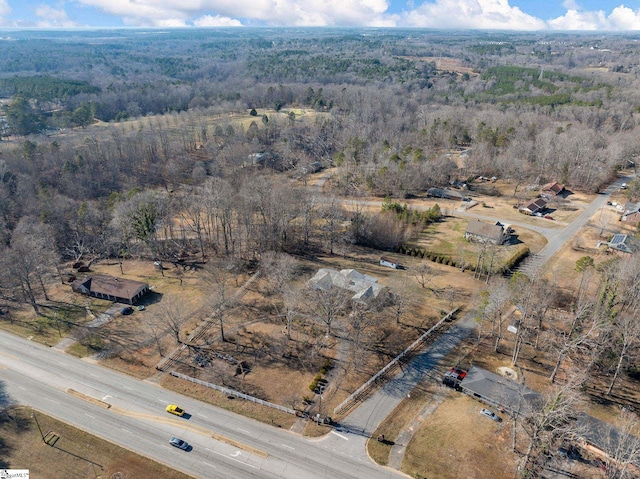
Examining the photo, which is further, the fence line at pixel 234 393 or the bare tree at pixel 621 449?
the fence line at pixel 234 393

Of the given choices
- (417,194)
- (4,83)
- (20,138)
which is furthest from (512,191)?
(4,83)

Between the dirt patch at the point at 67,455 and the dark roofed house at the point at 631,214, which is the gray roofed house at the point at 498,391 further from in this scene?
the dark roofed house at the point at 631,214

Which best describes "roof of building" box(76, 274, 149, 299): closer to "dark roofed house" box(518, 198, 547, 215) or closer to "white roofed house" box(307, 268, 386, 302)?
"white roofed house" box(307, 268, 386, 302)

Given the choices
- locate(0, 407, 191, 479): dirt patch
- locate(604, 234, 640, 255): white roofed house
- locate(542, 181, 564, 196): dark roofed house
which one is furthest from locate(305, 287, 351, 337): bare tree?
locate(542, 181, 564, 196): dark roofed house

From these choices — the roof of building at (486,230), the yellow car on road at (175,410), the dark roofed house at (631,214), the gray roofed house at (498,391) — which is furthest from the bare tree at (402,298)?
the dark roofed house at (631,214)

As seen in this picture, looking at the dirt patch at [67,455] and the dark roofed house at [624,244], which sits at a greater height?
the dark roofed house at [624,244]

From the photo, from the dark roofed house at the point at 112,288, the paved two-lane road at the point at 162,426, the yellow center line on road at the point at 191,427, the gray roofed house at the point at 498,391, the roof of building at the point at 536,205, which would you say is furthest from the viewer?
the roof of building at the point at 536,205
